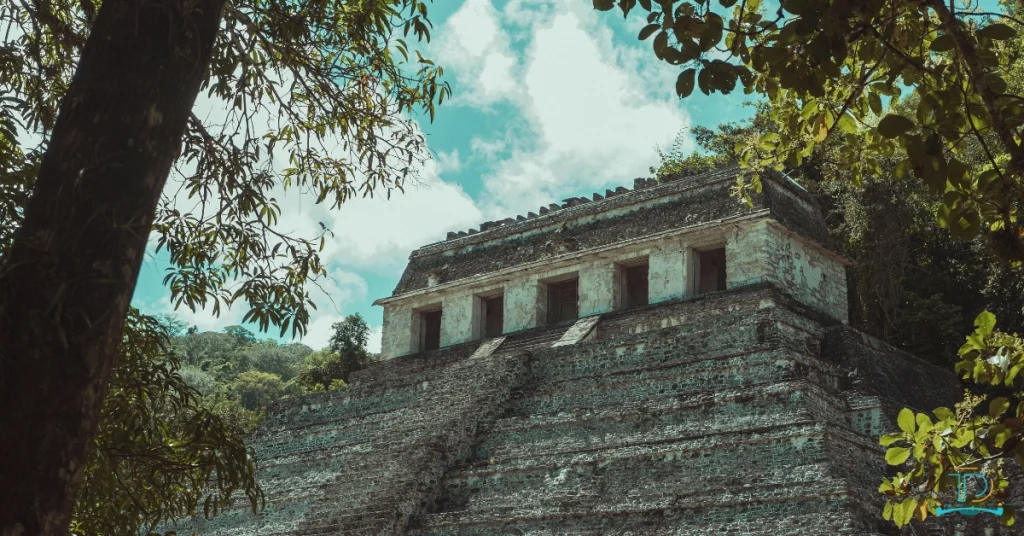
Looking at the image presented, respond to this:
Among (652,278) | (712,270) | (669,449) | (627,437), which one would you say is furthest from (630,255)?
(669,449)

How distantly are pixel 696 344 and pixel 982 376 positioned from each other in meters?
9.20

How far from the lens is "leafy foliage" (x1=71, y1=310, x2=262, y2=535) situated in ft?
16.7

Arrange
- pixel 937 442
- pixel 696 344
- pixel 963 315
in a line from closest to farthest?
pixel 937 442
pixel 696 344
pixel 963 315

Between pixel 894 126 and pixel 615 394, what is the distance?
9565mm

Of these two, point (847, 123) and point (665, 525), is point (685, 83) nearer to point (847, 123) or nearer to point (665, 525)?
point (847, 123)

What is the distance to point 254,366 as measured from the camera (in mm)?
53344

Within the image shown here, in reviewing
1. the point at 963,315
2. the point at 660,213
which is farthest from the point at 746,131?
the point at 660,213

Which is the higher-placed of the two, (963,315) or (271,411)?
(963,315)

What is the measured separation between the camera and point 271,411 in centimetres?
1670

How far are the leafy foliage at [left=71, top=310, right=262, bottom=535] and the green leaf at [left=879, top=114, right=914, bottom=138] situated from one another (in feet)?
10.4

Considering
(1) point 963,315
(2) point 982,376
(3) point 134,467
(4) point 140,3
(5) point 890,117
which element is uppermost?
(1) point 963,315

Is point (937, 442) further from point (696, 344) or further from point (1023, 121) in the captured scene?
point (696, 344)

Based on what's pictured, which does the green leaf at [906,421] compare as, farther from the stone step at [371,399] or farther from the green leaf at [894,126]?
the stone step at [371,399]

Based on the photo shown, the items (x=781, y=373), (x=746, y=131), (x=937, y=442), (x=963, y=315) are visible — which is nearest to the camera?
(x=937, y=442)
